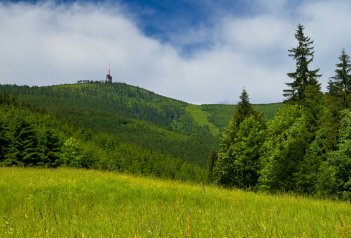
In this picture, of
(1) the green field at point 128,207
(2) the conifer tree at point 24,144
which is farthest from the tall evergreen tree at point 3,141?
(1) the green field at point 128,207

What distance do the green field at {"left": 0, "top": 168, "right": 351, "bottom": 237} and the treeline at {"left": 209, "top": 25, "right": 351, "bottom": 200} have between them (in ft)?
55.1

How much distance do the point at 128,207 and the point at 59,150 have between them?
7097 cm

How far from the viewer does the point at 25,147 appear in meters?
65.5

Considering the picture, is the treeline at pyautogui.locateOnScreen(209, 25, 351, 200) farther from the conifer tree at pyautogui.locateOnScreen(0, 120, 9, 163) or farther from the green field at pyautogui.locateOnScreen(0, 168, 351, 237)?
the conifer tree at pyautogui.locateOnScreen(0, 120, 9, 163)

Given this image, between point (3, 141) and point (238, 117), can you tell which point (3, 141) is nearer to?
point (3, 141)

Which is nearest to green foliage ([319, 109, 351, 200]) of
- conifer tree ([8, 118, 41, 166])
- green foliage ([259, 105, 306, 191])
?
green foliage ([259, 105, 306, 191])

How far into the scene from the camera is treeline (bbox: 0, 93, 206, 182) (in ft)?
211

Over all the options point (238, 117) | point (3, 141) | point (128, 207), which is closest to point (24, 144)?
point (3, 141)

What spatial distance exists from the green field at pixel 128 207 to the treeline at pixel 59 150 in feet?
20.4

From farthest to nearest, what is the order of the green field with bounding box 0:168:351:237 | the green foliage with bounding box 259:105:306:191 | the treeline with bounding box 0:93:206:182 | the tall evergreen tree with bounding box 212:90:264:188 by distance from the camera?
the treeline with bounding box 0:93:206:182 < the tall evergreen tree with bounding box 212:90:264:188 < the green foliage with bounding box 259:105:306:191 < the green field with bounding box 0:168:351:237

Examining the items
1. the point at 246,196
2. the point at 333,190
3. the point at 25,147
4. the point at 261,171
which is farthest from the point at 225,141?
the point at 246,196

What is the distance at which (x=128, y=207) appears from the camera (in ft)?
30.6

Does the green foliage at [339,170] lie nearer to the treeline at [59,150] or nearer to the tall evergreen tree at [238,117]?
the treeline at [59,150]

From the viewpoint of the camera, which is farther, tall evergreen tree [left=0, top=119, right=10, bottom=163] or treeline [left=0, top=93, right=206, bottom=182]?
treeline [left=0, top=93, right=206, bottom=182]
